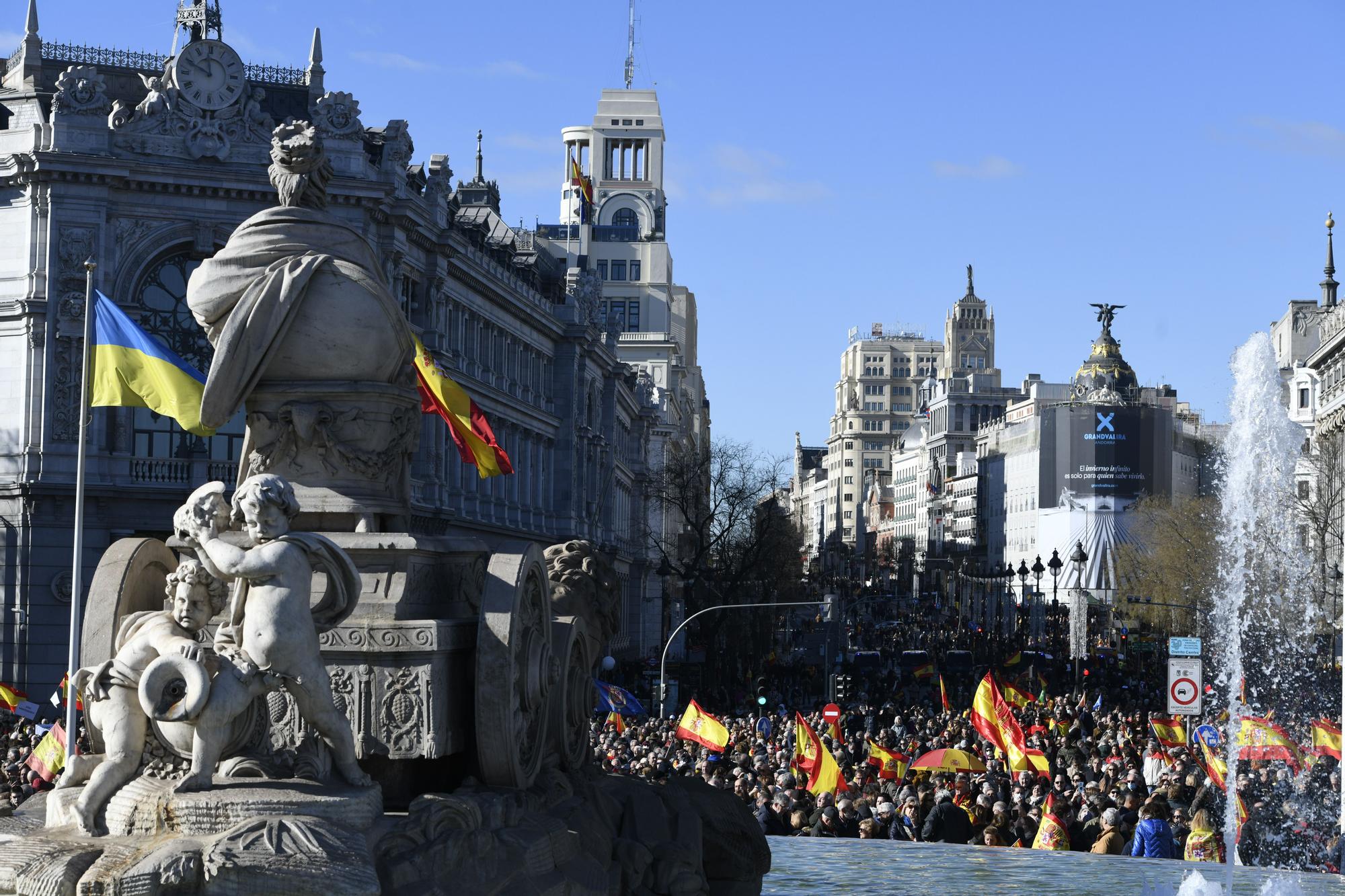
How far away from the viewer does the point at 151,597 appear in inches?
466

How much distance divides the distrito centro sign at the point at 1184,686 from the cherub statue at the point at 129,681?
65.4ft

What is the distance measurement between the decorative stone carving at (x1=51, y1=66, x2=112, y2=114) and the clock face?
211cm

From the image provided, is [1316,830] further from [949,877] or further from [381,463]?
[381,463]

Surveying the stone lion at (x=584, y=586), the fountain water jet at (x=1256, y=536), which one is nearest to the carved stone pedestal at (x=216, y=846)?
the stone lion at (x=584, y=586)

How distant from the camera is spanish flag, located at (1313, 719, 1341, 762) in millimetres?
26203

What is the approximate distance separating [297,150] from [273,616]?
3640 mm

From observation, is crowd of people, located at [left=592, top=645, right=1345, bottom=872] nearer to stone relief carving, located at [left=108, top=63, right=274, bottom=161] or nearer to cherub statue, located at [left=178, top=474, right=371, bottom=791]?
cherub statue, located at [left=178, top=474, right=371, bottom=791]

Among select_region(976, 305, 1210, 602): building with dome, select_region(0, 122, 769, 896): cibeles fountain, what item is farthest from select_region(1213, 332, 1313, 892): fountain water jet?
select_region(976, 305, 1210, 602): building with dome

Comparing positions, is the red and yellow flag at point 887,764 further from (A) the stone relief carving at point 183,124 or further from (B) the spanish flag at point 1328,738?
(A) the stone relief carving at point 183,124

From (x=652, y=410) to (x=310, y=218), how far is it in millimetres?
101821

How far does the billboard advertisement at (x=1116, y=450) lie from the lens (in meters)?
142

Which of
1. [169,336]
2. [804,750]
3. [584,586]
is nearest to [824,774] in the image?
[804,750]

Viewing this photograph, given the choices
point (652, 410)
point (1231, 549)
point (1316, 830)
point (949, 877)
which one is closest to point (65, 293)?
point (1316, 830)

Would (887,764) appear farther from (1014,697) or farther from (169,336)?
(169,336)
